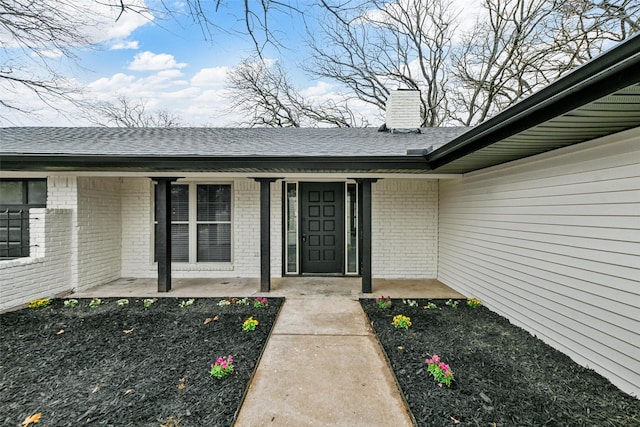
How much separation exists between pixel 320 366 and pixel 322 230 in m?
3.79

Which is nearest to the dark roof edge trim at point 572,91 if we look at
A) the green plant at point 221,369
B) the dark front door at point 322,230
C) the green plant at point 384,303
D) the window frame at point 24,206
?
the green plant at point 384,303

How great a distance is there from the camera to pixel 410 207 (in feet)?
20.7

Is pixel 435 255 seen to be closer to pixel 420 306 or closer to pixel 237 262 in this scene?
pixel 420 306

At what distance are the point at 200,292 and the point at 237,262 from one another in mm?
1148

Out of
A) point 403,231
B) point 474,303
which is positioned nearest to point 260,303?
point 474,303

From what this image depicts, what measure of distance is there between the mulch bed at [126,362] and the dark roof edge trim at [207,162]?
6.96 ft

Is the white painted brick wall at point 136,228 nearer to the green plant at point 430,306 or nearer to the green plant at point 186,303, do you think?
the green plant at point 186,303

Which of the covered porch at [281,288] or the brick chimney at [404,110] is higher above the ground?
the brick chimney at [404,110]

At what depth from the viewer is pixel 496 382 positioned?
2490mm

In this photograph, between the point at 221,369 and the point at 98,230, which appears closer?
the point at 221,369

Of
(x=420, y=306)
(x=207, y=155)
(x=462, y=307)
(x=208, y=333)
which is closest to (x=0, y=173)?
(x=207, y=155)

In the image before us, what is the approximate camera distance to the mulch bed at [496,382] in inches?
81.8

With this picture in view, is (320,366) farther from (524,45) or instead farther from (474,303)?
(524,45)

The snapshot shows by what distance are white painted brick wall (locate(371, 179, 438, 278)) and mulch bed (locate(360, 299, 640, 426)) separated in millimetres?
2532
